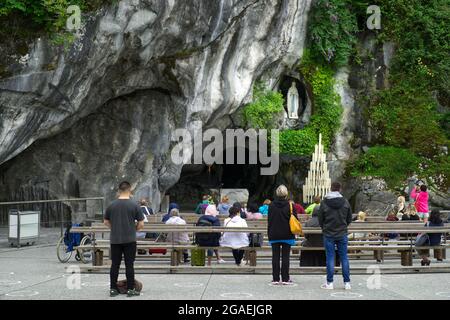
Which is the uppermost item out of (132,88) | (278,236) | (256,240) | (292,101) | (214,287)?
(292,101)

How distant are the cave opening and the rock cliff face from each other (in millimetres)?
8522

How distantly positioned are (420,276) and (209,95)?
1697cm

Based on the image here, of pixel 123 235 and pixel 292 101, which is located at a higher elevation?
pixel 292 101

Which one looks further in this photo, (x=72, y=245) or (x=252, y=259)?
(x=72, y=245)

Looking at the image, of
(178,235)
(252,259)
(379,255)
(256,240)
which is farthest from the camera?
(379,255)

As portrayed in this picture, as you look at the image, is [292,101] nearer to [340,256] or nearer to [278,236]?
[278,236]

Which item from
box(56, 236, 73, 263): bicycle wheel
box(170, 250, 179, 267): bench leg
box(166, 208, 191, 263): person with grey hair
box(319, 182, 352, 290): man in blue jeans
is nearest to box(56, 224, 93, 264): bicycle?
box(56, 236, 73, 263): bicycle wheel

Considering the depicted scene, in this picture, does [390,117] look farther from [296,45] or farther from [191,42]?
[191,42]

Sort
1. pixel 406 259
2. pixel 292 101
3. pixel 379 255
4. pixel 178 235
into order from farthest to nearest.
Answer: pixel 292 101
pixel 379 255
pixel 178 235
pixel 406 259

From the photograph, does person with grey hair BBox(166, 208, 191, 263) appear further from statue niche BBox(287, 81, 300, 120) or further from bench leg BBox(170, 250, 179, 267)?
statue niche BBox(287, 81, 300, 120)

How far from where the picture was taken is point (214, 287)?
1070 centimetres

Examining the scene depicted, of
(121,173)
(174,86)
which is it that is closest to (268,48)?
(174,86)

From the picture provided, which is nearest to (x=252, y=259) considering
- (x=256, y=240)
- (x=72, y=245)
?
(x=256, y=240)

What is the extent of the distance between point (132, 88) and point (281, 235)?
1532 centimetres
